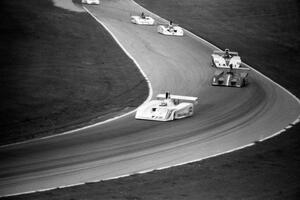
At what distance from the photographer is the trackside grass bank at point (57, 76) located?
89.9 feet

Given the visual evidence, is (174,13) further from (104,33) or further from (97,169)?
(97,169)

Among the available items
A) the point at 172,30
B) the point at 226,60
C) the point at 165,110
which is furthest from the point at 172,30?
the point at 165,110

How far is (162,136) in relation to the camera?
86.3ft

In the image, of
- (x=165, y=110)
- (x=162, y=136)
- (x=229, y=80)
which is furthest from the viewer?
(x=229, y=80)

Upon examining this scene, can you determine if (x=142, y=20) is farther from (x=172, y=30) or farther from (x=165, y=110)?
(x=165, y=110)

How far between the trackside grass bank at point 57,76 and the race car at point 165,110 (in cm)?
148

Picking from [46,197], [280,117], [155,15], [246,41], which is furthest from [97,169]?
[155,15]

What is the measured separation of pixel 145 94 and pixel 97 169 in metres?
14.7

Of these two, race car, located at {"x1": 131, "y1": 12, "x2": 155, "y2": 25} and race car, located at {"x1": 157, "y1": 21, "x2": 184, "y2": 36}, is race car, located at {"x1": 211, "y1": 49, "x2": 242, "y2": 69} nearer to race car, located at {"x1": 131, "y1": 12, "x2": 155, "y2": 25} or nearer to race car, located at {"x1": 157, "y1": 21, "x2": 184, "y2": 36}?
race car, located at {"x1": 157, "y1": 21, "x2": 184, "y2": 36}

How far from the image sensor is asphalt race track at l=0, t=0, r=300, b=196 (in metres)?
20.4

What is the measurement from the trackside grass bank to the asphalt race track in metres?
1.44

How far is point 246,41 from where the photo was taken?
192 feet

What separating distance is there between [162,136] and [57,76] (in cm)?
1083

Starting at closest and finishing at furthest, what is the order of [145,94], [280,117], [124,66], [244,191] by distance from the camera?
[244,191] < [280,117] < [145,94] < [124,66]
